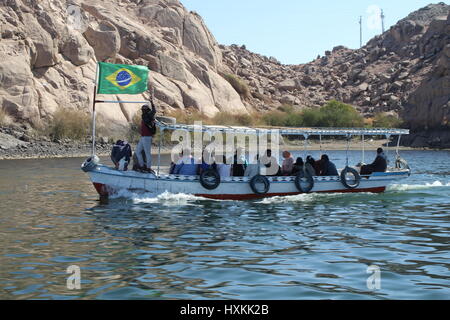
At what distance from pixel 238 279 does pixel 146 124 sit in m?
11.7

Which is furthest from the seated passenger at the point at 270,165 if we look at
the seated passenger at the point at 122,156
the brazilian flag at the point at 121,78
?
the brazilian flag at the point at 121,78

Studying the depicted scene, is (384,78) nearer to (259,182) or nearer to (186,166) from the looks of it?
(259,182)

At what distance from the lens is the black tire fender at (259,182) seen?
2309cm

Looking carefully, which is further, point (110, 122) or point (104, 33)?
point (104, 33)

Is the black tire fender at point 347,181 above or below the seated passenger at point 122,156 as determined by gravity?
below

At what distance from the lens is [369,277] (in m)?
11.2

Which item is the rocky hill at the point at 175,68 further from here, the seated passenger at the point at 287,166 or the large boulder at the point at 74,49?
the seated passenger at the point at 287,166

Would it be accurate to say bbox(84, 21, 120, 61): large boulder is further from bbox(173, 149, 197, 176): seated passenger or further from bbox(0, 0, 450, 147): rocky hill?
bbox(173, 149, 197, 176): seated passenger

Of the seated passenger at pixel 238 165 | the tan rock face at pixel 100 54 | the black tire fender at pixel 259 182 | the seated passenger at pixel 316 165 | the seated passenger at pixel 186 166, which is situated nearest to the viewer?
the seated passenger at pixel 186 166

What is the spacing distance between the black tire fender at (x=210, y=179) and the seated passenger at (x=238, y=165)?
1065 mm

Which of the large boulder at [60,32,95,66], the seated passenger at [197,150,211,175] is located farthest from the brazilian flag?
the large boulder at [60,32,95,66]

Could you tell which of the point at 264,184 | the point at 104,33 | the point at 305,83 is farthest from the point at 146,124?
the point at 305,83
